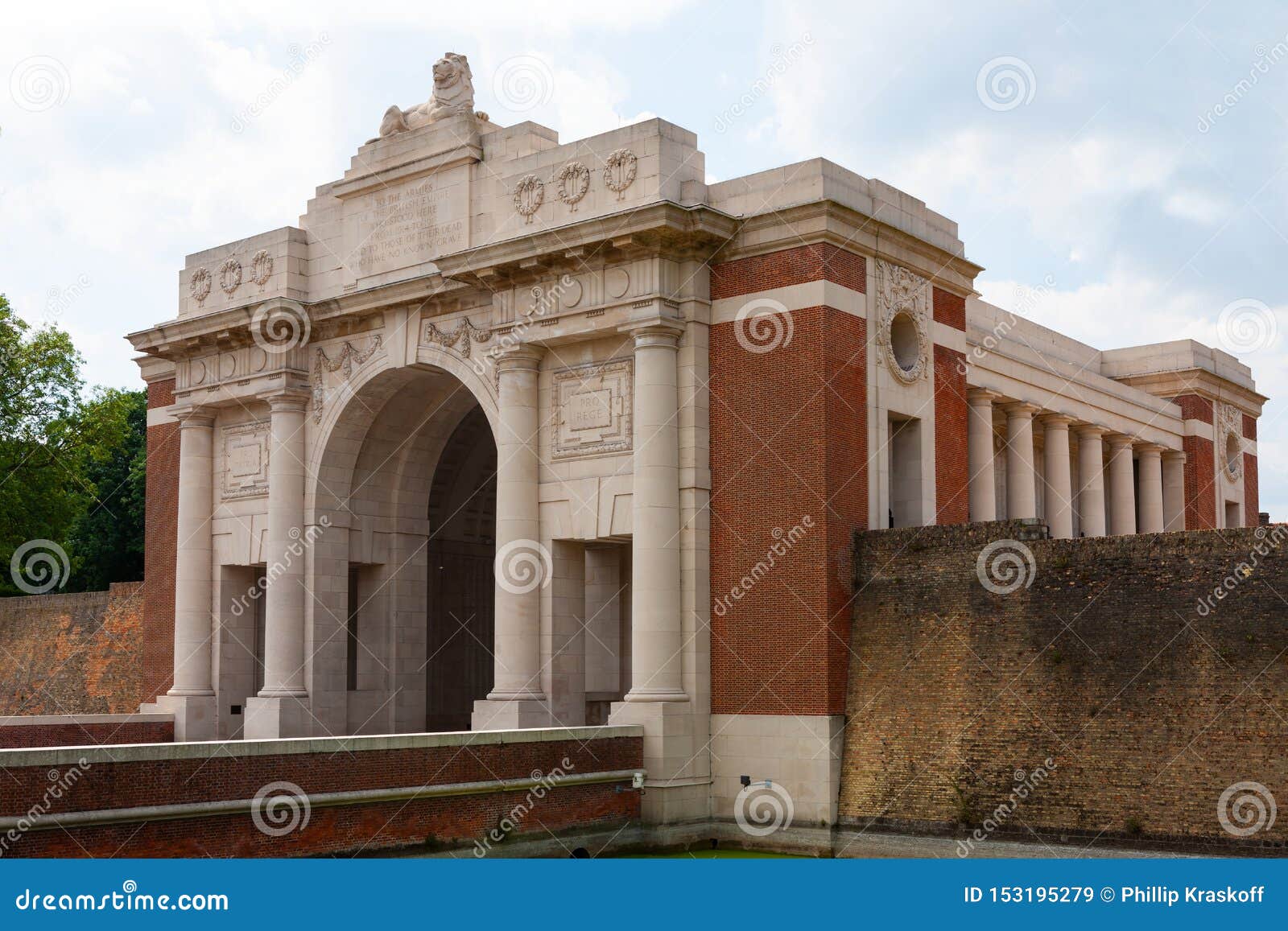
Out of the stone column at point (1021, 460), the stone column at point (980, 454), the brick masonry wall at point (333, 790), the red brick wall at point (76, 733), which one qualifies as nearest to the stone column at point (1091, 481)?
the stone column at point (1021, 460)

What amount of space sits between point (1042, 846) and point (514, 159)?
51.2ft

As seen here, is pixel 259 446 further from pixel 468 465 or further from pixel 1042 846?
pixel 1042 846

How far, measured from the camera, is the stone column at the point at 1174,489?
4312 centimetres

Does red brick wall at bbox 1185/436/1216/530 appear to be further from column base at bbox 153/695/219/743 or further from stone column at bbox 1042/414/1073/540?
column base at bbox 153/695/219/743

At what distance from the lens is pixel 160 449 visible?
3606 cm

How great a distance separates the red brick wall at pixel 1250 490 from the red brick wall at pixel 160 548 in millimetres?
31077

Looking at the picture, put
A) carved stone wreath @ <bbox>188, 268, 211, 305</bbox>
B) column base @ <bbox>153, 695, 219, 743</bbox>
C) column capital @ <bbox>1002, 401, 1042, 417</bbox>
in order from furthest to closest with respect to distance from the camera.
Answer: column capital @ <bbox>1002, 401, 1042, 417</bbox> < carved stone wreath @ <bbox>188, 268, 211, 305</bbox> < column base @ <bbox>153, 695, 219, 743</bbox>

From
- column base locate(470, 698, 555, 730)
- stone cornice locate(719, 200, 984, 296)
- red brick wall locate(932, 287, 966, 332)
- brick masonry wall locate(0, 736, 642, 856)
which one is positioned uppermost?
stone cornice locate(719, 200, 984, 296)

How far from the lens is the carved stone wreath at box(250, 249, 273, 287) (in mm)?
31672

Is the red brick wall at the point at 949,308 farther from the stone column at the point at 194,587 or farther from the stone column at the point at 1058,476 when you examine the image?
the stone column at the point at 194,587

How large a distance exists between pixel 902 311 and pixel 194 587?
16.7 meters

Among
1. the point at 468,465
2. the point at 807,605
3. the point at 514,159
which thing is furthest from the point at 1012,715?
the point at 468,465

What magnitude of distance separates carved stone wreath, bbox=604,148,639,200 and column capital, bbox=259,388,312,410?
8.85 metres

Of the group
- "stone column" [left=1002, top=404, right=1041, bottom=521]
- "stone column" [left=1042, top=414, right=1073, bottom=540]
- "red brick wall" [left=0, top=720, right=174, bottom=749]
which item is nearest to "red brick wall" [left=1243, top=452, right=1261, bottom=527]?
"stone column" [left=1042, top=414, right=1073, bottom=540]
